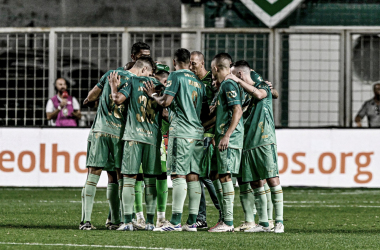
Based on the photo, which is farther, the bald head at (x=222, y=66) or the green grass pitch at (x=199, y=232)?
the bald head at (x=222, y=66)

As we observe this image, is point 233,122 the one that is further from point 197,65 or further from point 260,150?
point 197,65

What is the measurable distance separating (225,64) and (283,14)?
7778 mm

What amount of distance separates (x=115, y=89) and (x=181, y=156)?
0.96m

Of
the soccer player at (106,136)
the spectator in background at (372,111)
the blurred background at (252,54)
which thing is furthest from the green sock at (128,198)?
the spectator in background at (372,111)

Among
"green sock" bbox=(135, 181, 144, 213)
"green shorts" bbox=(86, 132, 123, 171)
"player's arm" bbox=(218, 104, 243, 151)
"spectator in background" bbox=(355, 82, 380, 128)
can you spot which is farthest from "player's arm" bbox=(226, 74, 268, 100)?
"spectator in background" bbox=(355, 82, 380, 128)

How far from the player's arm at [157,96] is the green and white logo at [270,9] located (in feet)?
25.6

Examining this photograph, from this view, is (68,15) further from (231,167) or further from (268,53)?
(231,167)

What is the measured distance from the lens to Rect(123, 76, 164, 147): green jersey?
27.4 feet

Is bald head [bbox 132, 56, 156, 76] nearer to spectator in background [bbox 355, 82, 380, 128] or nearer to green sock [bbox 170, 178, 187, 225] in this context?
green sock [bbox 170, 178, 187, 225]

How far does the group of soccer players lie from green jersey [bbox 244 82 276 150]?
10 mm

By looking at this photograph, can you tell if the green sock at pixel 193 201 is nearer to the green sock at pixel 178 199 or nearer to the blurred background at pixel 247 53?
the green sock at pixel 178 199

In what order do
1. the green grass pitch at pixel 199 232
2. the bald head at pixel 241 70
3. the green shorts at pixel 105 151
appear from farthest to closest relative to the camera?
the bald head at pixel 241 70 → the green shorts at pixel 105 151 → the green grass pitch at pixel 199 232

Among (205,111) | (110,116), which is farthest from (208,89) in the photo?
(110,116)

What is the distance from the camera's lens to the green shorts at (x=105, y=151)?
850cm
